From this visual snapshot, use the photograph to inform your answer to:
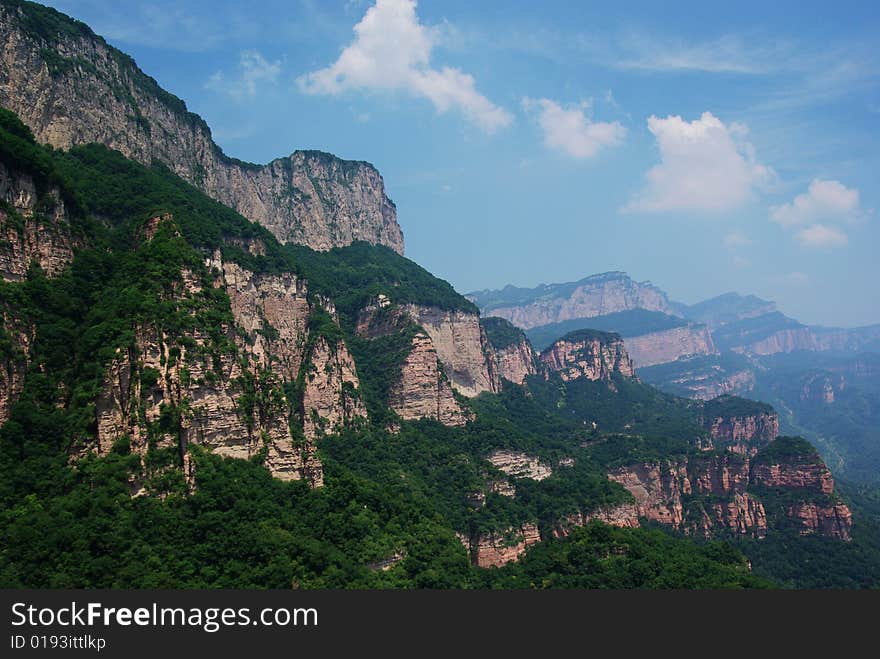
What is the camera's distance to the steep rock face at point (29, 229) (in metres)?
42.4

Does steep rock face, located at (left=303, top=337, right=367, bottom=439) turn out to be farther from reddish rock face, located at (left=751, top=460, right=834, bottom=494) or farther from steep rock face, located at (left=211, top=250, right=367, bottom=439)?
reddish rock face, located at (left=751, top=460, right=834, bottom=494)

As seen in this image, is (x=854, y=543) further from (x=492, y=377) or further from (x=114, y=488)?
(x=114, y=488)

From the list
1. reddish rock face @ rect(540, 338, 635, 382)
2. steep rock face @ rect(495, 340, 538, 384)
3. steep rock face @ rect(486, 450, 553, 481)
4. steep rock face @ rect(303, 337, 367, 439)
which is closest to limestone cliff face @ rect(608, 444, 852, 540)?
steep rock face @ rect(486, 450, 553, 481)

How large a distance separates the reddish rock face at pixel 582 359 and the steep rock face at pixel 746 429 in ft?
90.9

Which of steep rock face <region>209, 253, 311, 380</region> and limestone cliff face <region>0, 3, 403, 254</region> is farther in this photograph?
steep rock face <region>209, 253, 311, 380</region>

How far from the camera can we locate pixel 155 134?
85.1 metres

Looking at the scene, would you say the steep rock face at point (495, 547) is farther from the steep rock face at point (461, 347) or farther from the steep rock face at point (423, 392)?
the steep rock face at point (461, 347)

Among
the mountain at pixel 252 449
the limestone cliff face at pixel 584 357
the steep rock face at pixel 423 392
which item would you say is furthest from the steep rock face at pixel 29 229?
the limestone cliff face at pixel 584 357

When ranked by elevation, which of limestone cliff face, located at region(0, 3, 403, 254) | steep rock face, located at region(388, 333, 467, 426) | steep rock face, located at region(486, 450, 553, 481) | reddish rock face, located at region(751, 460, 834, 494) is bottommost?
reddish rock face, located at region(751, 460, 834, 494)

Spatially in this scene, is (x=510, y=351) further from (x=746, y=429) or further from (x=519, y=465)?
(x=519, y=465)

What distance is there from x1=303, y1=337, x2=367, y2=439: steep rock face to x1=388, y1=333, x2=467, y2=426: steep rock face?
9951 millimetres

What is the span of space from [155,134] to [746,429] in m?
142

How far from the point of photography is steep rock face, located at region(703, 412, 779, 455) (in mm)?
158000

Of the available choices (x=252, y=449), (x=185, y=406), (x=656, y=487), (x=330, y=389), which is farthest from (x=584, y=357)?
(x=185, y=406)
